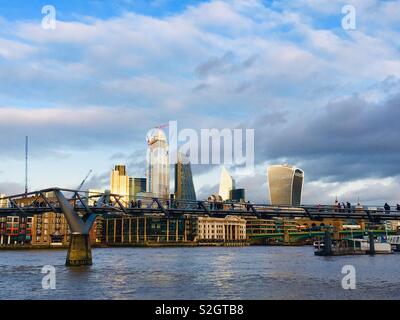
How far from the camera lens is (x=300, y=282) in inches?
2633

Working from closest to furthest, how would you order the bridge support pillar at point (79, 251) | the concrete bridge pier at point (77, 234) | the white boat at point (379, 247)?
the concrete bridge pier at point (77, 234) → the bridge support pillar at point (79, 251) → the white boat at point (379, 247)

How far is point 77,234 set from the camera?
86688 millimetres

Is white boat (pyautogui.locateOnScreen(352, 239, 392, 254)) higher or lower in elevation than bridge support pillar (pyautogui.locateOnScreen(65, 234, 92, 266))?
lower

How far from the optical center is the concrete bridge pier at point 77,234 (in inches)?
3401

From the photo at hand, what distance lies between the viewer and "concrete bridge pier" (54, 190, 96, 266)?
283 feet
